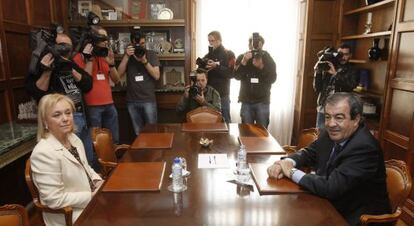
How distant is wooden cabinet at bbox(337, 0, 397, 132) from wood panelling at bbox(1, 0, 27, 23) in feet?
11.4

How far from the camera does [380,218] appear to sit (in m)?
1.41

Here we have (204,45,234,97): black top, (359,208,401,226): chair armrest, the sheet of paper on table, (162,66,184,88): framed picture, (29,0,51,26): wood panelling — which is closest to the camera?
(359,208,401,226): chair armrest

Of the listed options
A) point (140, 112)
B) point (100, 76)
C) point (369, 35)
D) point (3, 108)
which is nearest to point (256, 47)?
point (369, 35)

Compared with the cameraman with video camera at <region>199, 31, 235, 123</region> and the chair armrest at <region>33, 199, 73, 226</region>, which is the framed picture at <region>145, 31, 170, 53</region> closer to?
the cameraman with video camera at <region>199, 31, 235, 123</region>

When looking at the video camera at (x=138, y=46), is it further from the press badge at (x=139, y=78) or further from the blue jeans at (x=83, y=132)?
the blue jeans at (x=83, y=132)

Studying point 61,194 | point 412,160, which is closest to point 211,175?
point 61,194

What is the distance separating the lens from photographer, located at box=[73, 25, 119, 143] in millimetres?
2961

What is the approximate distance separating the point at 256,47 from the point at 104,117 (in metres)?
1.84

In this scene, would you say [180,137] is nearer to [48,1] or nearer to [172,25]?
[172,25]

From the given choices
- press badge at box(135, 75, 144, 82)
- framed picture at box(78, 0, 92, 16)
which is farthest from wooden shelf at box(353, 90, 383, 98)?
framed picture at box(78, 0, 92, 16)

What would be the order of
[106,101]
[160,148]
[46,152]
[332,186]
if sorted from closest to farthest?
[332,186]
[46,152]
[160,148]
[106,101]

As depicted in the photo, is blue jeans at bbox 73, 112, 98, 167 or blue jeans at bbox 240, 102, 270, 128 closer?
blue jeans at bbox 73, 112, 98, 167

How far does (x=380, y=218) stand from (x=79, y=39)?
276 centimetres

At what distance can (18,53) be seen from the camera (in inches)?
113
